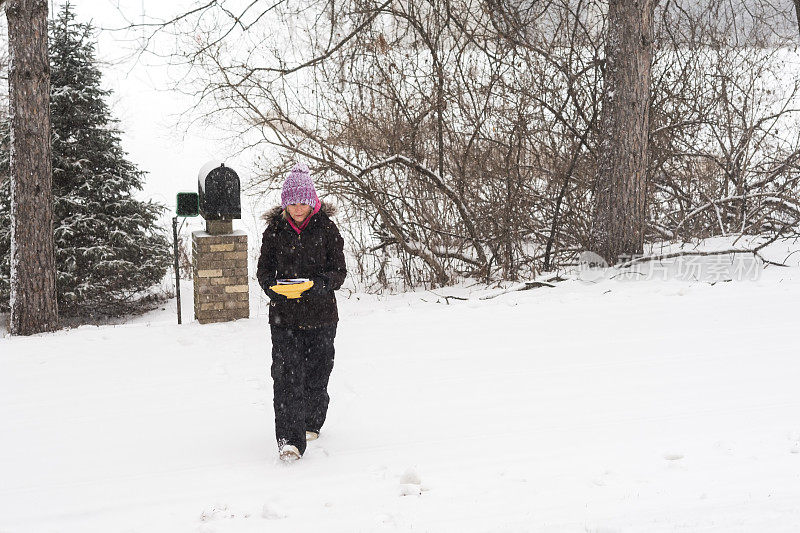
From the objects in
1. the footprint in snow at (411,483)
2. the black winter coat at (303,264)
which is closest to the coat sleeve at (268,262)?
the black winter coat at (303,264)

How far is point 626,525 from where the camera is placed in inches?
113

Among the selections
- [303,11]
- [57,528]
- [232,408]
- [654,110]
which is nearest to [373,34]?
[303,11]

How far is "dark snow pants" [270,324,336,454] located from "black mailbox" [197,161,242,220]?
3866 millimetres

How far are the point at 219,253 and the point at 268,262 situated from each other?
386 centimetres

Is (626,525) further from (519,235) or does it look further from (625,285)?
(519,235)

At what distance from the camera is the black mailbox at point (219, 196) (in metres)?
7.66

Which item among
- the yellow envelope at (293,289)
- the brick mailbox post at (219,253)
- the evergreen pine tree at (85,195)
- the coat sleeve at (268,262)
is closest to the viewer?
the yellow envelope at (293,289)

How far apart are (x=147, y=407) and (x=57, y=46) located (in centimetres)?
1027

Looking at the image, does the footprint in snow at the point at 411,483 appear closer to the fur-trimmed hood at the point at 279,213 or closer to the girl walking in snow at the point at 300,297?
the girl walking in snow at the point at 300,297

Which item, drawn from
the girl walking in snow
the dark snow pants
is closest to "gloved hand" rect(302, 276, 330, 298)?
the girl walking in snow

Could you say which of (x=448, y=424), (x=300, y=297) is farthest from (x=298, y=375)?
(x=448, y=424)

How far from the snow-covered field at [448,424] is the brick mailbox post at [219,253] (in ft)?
1.51

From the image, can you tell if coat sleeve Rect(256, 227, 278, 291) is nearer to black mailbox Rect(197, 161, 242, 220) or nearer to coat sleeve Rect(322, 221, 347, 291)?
coat sleeve Rect(322, 221, 347, 291)

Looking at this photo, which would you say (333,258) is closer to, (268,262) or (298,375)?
(268,262)
